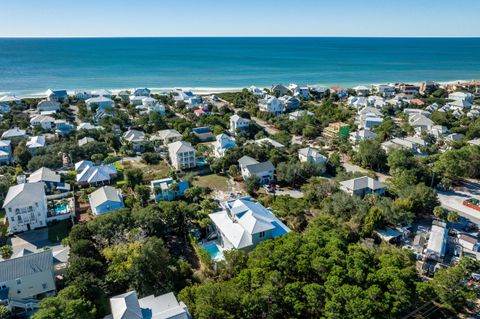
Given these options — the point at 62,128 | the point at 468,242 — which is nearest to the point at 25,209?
the point at 62,128

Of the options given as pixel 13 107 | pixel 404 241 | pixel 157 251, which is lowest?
pixel 404 241

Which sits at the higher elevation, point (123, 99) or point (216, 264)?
point (123, 99)

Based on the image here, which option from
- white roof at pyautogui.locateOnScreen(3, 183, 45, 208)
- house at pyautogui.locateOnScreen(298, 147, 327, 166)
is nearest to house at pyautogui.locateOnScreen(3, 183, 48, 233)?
white roof at pyautogui.locateOnScreen(3, 183, 45, 208)

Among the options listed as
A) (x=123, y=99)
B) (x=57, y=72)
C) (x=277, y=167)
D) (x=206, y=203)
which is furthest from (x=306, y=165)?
(x=57, y=72)

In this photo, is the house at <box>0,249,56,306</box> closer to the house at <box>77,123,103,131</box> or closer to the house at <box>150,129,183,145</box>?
the house at <box>150,129,183,145</box>

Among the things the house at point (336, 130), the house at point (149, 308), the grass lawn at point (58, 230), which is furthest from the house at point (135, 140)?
the house at point (149, 308)

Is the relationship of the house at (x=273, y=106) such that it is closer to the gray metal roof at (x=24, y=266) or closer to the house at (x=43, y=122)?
the house at (x=43, y=122)

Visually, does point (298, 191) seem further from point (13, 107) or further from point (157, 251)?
point (13, 107)
